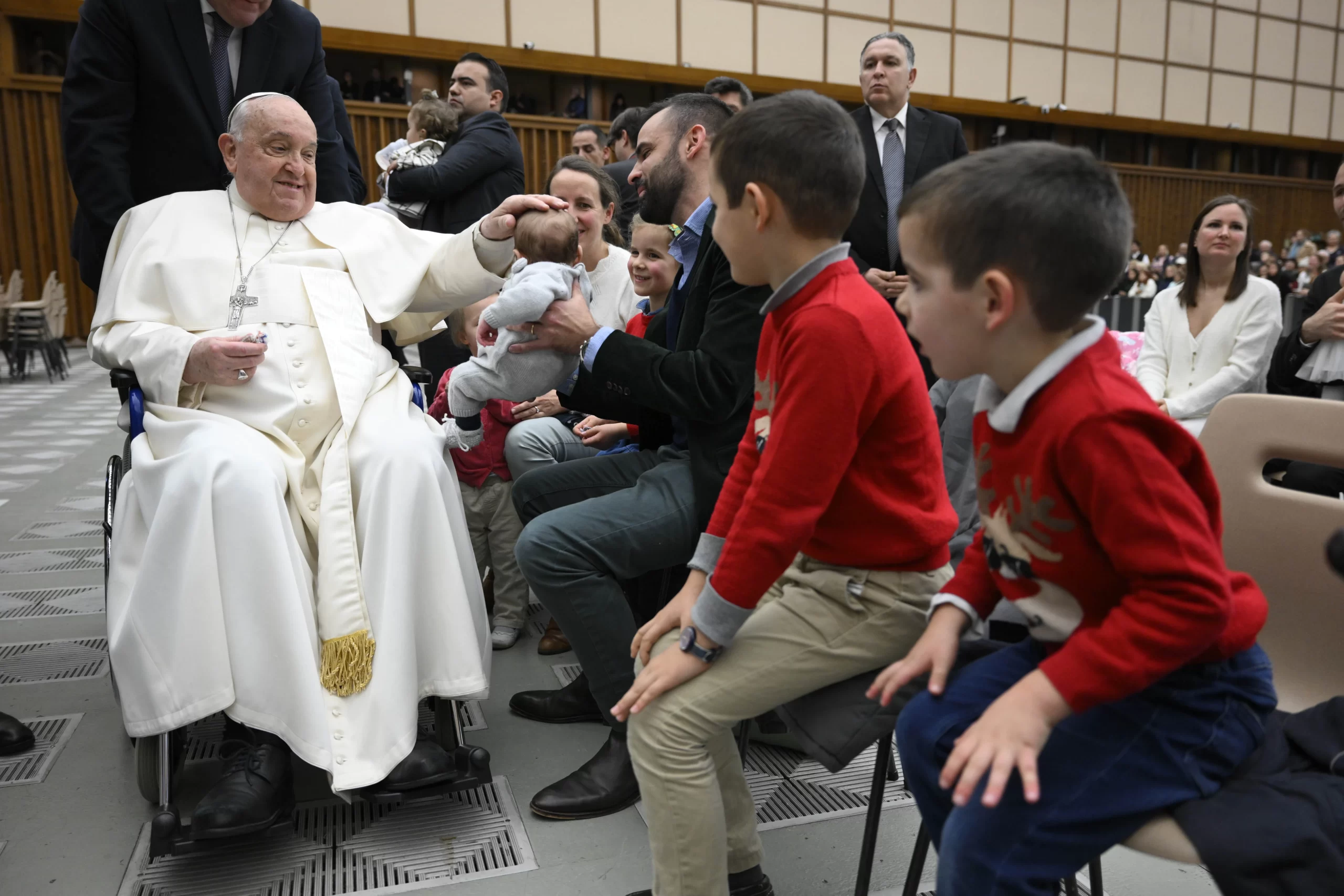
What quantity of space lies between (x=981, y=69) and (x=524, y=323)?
15.7 m

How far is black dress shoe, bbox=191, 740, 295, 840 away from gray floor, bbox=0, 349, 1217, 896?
20cm

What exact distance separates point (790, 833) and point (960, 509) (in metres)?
1.22

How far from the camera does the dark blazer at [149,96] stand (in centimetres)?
258

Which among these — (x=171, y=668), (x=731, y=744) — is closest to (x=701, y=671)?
(x=731, y=744)

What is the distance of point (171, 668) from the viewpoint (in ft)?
5.95

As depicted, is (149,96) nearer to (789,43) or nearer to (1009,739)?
(1009,739)

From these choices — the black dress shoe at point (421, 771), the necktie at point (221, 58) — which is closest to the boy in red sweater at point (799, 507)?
the black dress shoe at point (421, 771)

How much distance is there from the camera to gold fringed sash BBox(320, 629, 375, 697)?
1877 millimetres

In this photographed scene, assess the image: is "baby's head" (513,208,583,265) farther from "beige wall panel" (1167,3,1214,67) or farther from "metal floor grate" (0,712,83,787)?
"beige wall panel" (1167,3,1214,67)

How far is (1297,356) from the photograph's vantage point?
3166mm

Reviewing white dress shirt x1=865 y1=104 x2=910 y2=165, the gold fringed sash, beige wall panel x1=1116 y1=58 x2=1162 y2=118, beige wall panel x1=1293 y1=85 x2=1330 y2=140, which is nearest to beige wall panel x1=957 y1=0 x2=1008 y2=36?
beige wall panel x1=1116 y1=58 x2=1162 y2=118

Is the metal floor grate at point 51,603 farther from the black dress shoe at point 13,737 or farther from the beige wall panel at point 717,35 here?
the beige wall panel at point 717,35

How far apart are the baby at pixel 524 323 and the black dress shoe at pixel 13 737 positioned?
47.7 inches

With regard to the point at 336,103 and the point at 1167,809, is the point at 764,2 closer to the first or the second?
the point at 336,103
